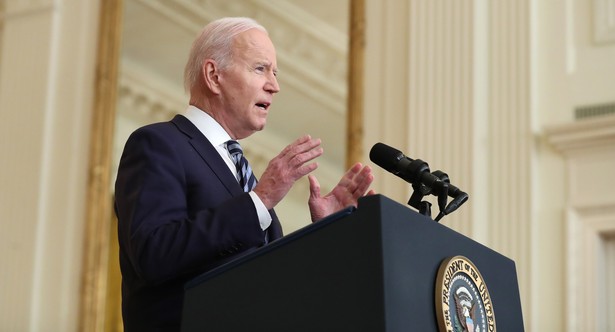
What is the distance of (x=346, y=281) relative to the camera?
2104 mm

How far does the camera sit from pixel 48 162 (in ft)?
26.9

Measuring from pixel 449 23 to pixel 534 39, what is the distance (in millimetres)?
533

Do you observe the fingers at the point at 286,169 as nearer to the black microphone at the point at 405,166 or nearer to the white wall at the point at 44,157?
the black microphone at the point at 405,166

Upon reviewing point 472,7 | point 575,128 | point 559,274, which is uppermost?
point 472,7

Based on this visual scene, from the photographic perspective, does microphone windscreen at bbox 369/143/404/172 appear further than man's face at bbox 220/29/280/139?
No

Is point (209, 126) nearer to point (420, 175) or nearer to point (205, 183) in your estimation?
point (205, 183)

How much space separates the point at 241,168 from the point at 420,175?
59 centimetres

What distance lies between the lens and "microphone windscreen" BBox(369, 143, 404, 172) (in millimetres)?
2590

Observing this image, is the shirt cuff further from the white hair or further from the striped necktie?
the white hair

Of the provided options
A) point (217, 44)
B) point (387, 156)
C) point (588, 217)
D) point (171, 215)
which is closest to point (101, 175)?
point (588, 217)

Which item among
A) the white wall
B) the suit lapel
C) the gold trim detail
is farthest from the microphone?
the white wall

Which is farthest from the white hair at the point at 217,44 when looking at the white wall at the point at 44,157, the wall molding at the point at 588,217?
the white wall at the point at 44,157

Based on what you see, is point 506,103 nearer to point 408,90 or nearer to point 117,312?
point 408,90

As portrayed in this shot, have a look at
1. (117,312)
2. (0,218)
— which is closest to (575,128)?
(117,312)
